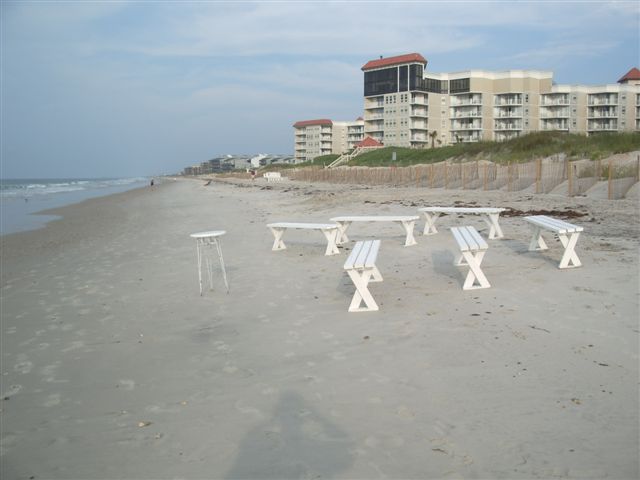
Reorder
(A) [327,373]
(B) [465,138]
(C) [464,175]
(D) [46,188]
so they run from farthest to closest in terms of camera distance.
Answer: (B) [465,138]
(D) [46,188]
(C) [464,175]
(A) [327,373]

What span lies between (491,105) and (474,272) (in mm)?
78163

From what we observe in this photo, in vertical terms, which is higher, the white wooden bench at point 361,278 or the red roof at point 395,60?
the red roof at point 395,60

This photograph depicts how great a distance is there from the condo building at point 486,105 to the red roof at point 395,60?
16 centimetres

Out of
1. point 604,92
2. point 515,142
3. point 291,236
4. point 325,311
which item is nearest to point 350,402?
point 325,311

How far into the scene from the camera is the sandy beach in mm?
3061

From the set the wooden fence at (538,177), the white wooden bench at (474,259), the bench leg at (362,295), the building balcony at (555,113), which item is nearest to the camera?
the bench leg at (362,295)

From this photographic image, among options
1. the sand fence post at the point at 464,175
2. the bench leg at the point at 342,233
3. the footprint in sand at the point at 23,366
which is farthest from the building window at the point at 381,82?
the footprint in sand at the point at 23,366

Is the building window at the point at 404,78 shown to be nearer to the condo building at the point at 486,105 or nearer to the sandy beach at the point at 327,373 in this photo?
the condo building at the point at 486,105

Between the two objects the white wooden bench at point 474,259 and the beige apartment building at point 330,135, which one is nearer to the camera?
the white wooden bench at point 474,259

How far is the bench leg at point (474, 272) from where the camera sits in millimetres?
6617

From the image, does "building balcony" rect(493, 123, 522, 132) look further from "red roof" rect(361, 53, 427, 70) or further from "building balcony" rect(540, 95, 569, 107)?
"red roof" rect(361, 53, 427, 70)

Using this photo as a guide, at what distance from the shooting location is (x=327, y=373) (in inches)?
168

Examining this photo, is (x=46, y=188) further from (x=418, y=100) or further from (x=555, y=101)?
(x=555, y=101)

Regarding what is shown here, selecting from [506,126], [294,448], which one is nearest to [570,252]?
[294,448]
